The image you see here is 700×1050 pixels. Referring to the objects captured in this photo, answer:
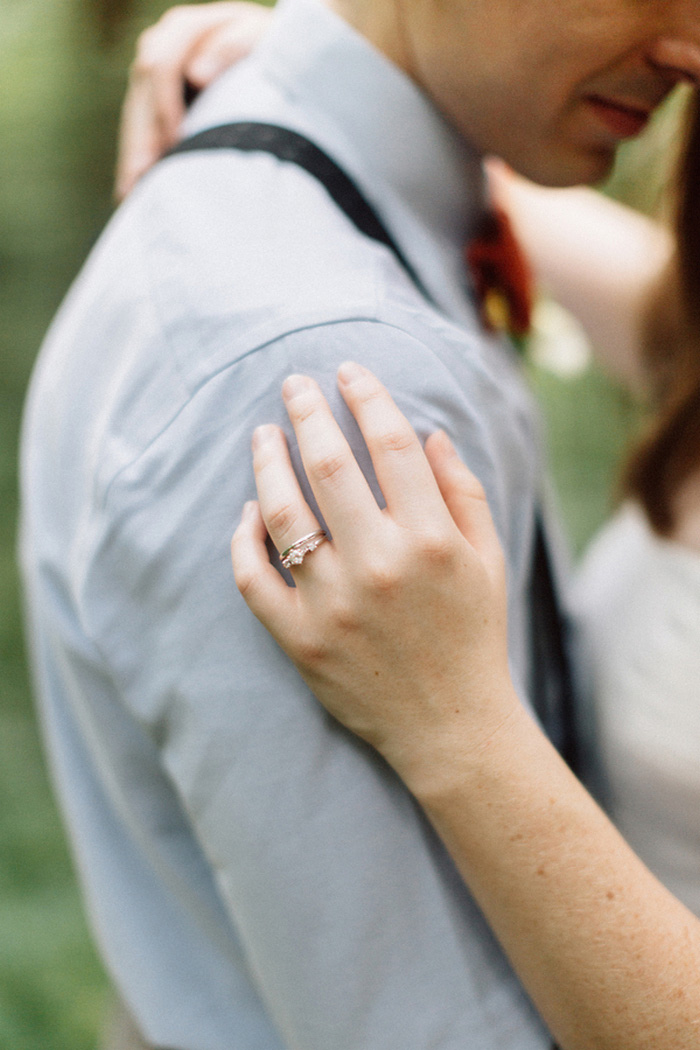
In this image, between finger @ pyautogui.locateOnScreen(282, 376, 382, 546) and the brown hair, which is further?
the brown hair

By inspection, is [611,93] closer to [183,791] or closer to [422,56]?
[422,56]

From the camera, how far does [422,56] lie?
83 cm

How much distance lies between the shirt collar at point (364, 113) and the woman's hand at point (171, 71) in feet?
0.51

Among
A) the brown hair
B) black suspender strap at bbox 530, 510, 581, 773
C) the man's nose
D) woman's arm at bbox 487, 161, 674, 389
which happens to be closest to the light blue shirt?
black suspender strap at bbox 530, 510, 581, 773

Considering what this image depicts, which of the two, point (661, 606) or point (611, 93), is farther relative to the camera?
point (661, 606)

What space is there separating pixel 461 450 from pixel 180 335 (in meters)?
0.25

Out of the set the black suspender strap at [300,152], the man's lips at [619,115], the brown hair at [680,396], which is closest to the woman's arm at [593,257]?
the brown hair at [680,396]

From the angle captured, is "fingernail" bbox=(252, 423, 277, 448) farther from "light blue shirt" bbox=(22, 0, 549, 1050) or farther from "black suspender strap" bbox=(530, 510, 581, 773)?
"black suspender strap" bbox=(530, 510, 581, 773)

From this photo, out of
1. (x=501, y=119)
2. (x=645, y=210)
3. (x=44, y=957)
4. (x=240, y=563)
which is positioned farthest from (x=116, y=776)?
(x=645, y=210)

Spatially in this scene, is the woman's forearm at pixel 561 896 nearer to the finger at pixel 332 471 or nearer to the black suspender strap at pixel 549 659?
the finger at pixel 332 471

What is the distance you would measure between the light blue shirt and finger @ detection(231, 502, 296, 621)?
0.08 feet

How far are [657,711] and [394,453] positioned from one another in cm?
65

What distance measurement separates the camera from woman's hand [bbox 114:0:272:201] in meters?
1.03

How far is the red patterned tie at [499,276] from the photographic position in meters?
1.00
